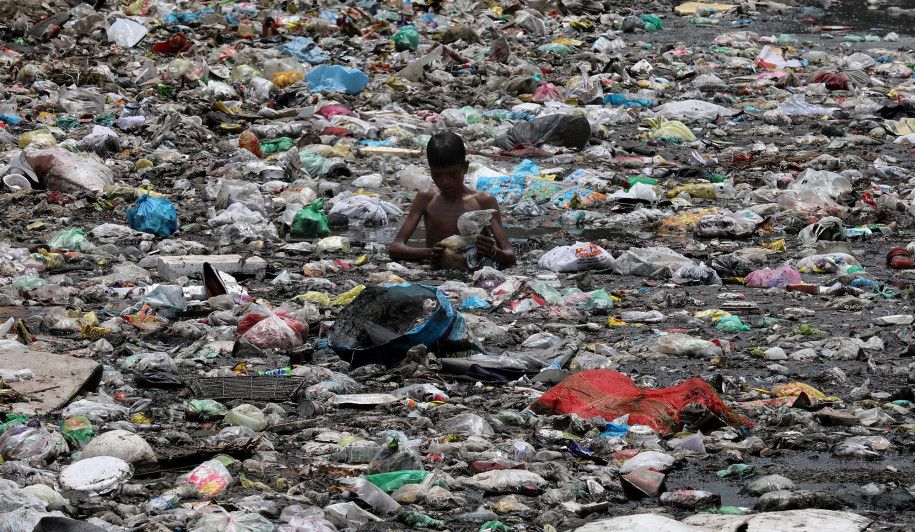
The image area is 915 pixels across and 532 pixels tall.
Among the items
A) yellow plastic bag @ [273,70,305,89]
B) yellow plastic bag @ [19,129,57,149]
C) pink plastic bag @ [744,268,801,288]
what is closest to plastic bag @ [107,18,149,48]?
yellow plastic bag @ [273,70,305,89]

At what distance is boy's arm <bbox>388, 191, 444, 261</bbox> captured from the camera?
21.1 ft

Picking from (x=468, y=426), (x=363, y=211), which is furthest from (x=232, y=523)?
(x=363, y=211)

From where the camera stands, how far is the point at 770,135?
31.9 ft

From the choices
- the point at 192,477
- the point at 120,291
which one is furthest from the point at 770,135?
the point at 192,477

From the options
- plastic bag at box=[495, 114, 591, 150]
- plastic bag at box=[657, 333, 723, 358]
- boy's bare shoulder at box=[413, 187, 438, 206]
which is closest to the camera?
plastic bag at box=[657, 333, 723, 358]

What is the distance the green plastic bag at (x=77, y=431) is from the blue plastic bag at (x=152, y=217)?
3324 millimetres

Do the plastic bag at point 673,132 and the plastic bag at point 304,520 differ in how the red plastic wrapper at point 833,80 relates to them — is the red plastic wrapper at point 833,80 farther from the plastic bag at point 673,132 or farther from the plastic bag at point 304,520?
the plastic bag at point 304,520

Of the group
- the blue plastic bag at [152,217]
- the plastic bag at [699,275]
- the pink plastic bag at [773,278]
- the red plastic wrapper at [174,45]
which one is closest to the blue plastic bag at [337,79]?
the red plastic wrapper at [174,45]

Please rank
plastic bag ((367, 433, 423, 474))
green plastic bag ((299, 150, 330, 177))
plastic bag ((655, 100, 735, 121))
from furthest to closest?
1. plastic bag ((655, 100, 735, 121))
2. green plastic bag ((299, 150, 330, 177))
3. plastic bag ((367, 433, 423, 474))

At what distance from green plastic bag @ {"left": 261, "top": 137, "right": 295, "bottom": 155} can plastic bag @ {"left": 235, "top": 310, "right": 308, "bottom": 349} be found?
406 cm

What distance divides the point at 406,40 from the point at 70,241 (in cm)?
630

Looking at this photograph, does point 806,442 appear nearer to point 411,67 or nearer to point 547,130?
point 547,130

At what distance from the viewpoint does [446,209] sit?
6.52 metres

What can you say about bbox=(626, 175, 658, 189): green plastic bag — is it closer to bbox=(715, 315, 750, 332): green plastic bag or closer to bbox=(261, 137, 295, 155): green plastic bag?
bbox=(261, 137, 295, 155): green plastic bag
